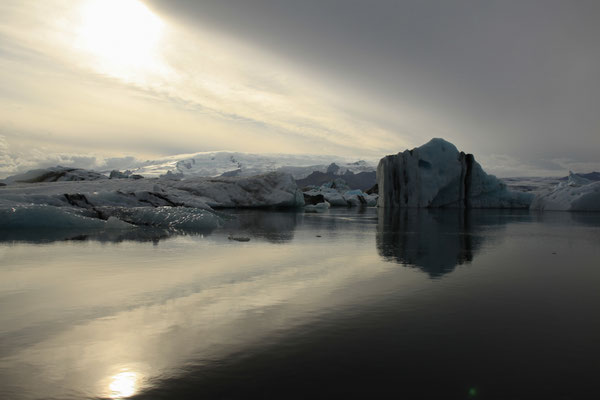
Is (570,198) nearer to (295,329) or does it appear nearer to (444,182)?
(444,182)

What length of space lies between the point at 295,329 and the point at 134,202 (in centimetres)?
1282

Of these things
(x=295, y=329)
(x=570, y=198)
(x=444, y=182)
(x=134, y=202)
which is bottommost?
(x=295, y=329)

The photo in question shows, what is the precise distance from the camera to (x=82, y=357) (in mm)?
2109

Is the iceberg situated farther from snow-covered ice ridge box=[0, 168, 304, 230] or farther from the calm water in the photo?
the calm water

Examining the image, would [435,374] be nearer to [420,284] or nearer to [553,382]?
[553,382]

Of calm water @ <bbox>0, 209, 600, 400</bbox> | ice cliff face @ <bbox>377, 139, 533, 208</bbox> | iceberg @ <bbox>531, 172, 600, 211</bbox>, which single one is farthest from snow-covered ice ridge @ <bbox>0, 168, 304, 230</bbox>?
iceberg @ <bbox>531, 172, 600, 211</bbox>

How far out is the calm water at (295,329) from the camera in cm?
184

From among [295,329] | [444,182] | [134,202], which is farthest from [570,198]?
[295,329]

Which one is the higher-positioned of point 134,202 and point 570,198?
point 570,198

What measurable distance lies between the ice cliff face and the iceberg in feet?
10.7

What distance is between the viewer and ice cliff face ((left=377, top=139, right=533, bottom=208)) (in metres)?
32.3

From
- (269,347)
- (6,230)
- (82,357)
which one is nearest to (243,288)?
(269,347)

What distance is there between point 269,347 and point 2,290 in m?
2.80

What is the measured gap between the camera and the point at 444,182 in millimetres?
32250
